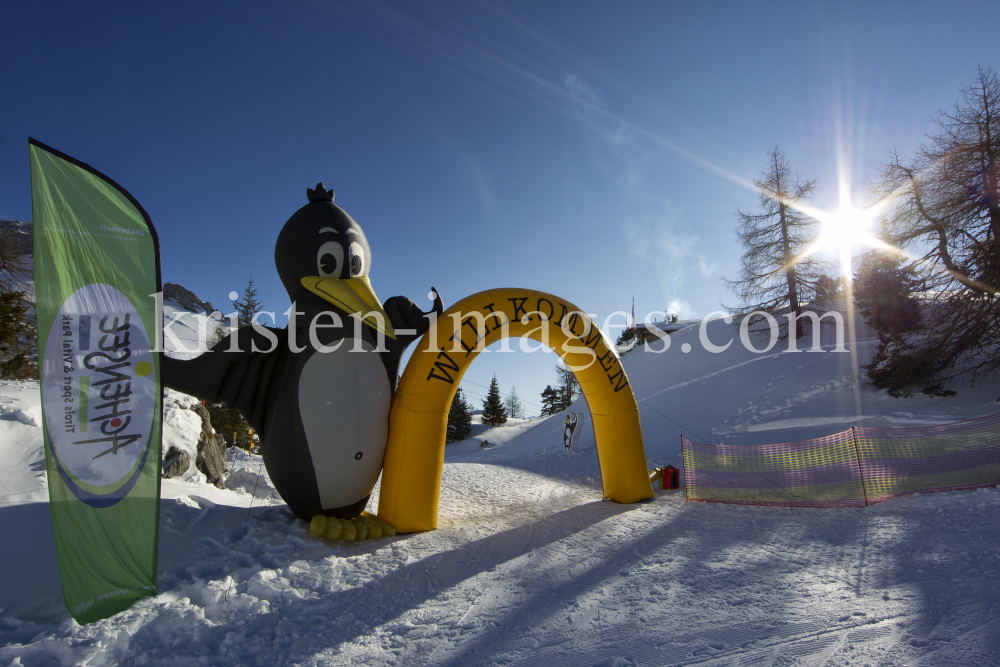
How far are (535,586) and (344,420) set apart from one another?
2.46 meters

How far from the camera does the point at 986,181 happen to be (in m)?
10.2

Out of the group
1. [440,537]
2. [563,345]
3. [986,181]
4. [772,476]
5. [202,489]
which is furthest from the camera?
[986,181]

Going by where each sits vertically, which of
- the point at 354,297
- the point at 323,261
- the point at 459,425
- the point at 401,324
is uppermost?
the point at 323,261

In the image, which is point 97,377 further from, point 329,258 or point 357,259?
point 357,259

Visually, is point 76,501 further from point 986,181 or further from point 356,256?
point 986,181

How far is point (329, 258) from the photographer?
495 centimetres

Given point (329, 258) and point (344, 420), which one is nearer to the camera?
point (344, 420)

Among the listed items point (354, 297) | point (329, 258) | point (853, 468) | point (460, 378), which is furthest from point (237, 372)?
point (853, 468)

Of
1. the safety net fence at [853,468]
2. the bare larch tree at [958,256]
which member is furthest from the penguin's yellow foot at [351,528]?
the bare larch tree at [958,256]

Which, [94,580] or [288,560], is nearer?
[94,580]

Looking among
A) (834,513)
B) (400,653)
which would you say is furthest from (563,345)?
(400,653)

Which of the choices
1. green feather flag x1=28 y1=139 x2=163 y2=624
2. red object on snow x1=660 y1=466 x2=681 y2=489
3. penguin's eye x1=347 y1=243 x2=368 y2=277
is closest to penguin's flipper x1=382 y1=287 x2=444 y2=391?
penguin's eye x1=347 y1=243 x2=368 y2=277

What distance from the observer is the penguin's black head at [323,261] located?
4.94 metres

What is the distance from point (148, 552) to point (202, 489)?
111 inches
